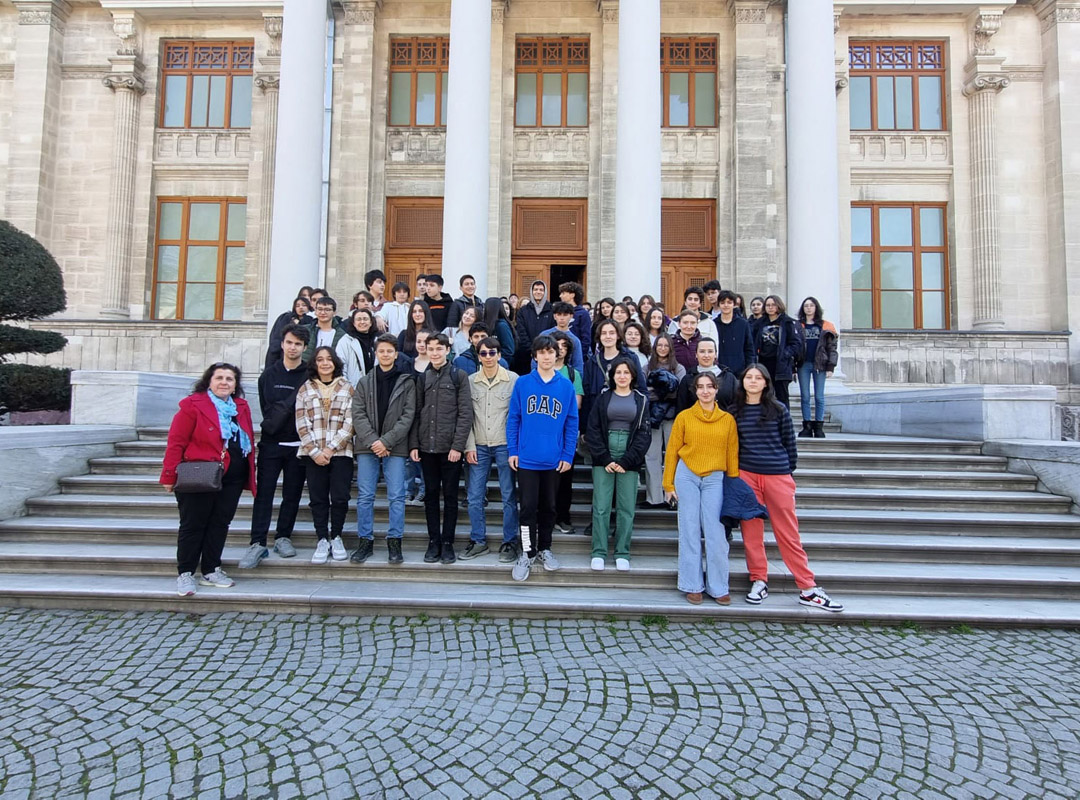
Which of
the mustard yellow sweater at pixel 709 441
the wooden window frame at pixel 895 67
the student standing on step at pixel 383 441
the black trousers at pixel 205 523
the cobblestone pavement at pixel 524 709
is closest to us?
the cobblestone pavement at pixel 524 709

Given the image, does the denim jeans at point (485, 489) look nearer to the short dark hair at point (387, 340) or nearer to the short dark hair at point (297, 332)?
the short dark hair at point (387, 340)

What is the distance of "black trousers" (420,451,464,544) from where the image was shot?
544 centimetres

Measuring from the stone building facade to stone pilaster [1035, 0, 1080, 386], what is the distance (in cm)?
5

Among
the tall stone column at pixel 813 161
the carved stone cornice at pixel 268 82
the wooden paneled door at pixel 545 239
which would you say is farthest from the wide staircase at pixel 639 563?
the carved stone cornice at pixel 268 82

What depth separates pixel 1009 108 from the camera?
52.4ft

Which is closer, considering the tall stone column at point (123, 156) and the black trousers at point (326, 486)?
the black trousers at point (326, 486)

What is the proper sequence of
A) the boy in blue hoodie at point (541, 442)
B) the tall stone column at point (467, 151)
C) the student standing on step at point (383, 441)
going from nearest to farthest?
the boy in blue hoodie at point (541, 442) → the student standing on step at point (383, 441) → the tall stone column at point (467, 151)

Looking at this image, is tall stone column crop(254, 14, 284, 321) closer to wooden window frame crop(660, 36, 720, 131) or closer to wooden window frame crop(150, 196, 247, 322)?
wooden window frame crop(150, 196, 247, 322)

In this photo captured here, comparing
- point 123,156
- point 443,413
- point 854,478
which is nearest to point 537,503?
point 443,413

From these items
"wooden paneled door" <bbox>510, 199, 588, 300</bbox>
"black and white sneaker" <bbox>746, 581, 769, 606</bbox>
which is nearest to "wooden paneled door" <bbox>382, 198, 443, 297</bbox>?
"wooden paneled door" <bbox>510, 199, 588, 300</bbox>

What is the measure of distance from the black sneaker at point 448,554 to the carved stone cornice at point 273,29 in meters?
16.3

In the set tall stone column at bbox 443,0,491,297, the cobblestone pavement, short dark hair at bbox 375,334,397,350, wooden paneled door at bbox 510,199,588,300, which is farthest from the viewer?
wooden paneled door at bbox 510,199,588,300

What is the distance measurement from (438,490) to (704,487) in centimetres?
233

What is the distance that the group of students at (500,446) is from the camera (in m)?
4.95
